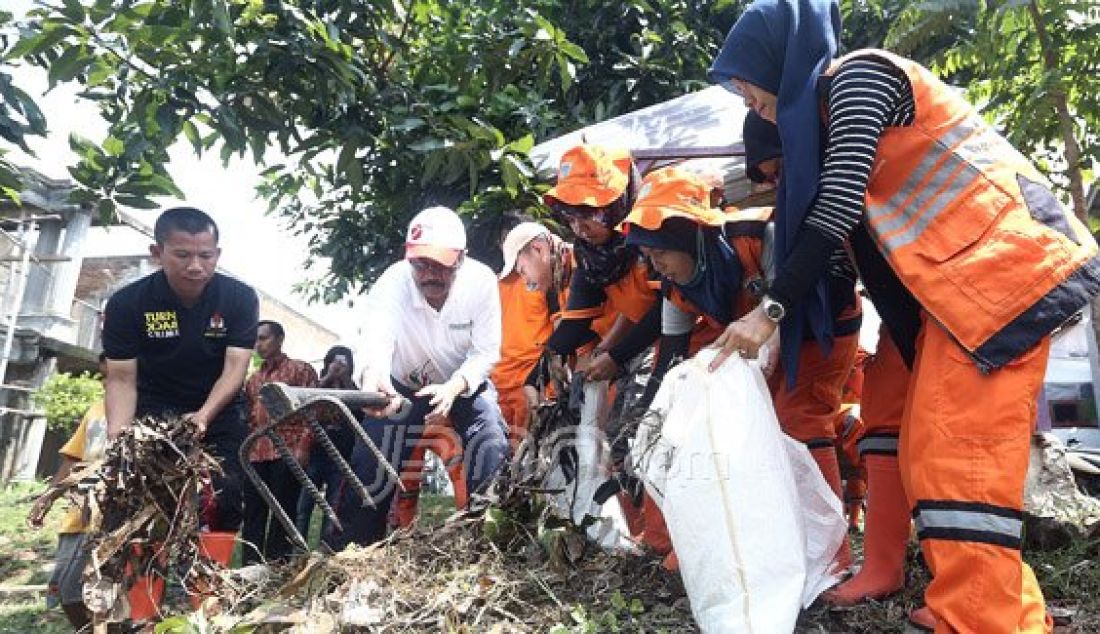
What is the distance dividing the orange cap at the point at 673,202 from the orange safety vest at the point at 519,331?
5.45ft

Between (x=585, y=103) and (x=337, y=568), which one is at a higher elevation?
(x=585, y=103)

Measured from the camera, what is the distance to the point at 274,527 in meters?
4.46

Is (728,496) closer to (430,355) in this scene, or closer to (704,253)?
(704,253)

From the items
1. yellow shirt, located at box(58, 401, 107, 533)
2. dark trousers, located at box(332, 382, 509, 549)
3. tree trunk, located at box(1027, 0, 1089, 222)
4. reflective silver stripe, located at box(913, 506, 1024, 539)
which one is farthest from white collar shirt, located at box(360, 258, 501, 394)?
tree trunk, located at box(1027, 0, 1089, 222)

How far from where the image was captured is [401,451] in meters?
3.36

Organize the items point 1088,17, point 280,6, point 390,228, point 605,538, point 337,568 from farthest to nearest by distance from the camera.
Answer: point 390,228 → point 280,6 → point 1088,17 → point 605,538 → point 337,568

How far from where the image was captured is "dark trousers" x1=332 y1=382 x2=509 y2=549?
125 inches

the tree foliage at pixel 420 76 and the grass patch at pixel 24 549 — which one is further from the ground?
the tree foliage at pixel 420 76

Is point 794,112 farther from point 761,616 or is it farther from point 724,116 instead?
point 724,116

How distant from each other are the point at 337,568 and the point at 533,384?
6.95 ft

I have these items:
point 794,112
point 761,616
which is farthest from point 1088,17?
point 761,616

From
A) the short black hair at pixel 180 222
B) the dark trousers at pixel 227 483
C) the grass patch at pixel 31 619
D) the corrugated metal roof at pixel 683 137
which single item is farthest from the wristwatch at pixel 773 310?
the grass patch at pixel 31 619

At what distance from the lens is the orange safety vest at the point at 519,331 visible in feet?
13.6

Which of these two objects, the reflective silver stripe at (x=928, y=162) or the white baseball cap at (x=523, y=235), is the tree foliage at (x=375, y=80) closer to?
the white baseball cap at (x=523, y=235)
